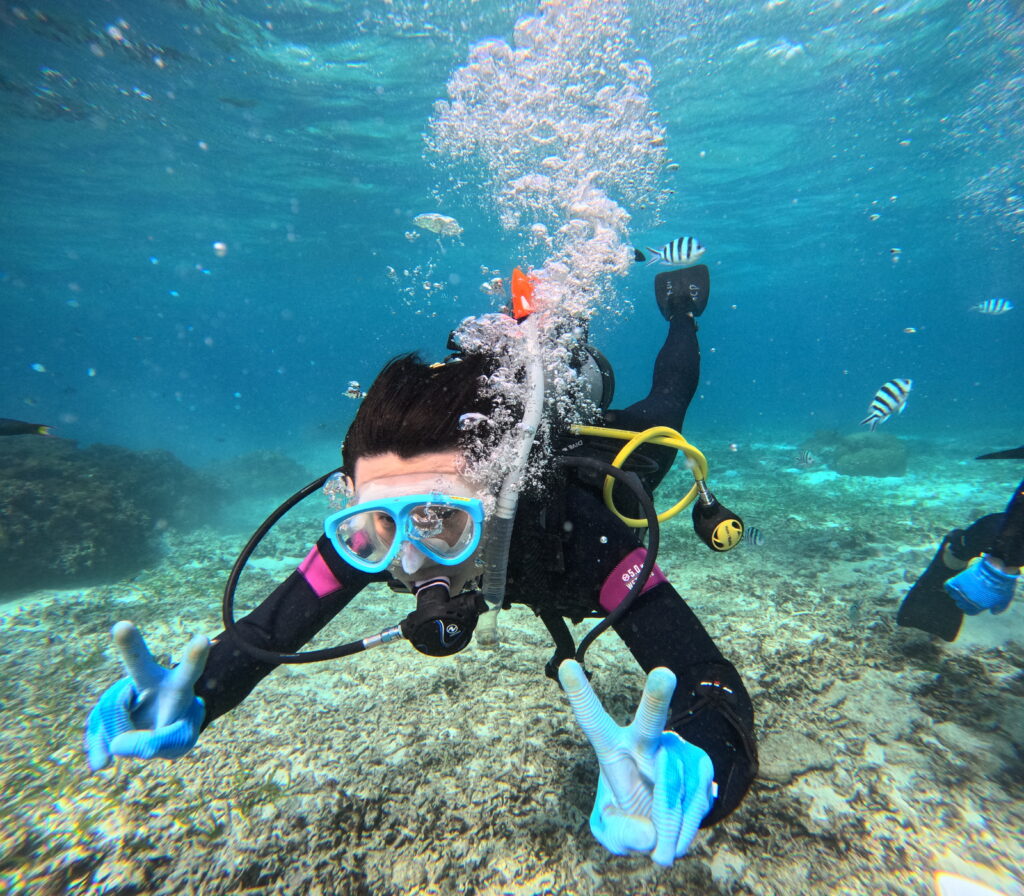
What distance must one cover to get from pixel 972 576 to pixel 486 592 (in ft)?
10.6

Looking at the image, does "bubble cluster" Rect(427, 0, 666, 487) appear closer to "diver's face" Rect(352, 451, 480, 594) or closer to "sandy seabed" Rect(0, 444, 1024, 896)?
"diver's face" Rect(352, 451, 480, 594)

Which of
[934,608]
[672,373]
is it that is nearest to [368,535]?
Answer: [672,373]

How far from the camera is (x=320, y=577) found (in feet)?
8.25

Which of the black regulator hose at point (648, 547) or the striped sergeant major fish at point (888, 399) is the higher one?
the striped sergeant major fish at point (888, 399)

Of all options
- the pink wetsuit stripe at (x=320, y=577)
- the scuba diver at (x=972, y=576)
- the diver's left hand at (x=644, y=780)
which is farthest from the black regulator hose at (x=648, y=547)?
the scuba diver at (x=972, y=576)

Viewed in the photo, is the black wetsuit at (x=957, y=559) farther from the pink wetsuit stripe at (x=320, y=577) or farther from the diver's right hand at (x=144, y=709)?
the diver's right hand at (x=144, y=709)

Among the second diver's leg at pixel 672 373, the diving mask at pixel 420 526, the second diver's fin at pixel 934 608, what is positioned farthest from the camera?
the second diver's leg at pixel 672 373

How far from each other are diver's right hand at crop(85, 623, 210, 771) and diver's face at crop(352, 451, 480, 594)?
81 cm

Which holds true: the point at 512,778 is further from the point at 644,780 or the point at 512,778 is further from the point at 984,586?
the point at 984,586

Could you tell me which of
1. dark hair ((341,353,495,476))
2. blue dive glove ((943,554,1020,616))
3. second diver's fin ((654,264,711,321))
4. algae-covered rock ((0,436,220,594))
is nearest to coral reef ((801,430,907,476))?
second diver's fin ((654,264,711,321))

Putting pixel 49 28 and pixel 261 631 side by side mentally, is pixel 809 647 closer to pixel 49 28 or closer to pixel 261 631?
pixel 261 631

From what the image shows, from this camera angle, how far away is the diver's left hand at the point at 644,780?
127 cm

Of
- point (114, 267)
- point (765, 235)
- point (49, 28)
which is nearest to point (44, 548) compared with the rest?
point (49, 28)

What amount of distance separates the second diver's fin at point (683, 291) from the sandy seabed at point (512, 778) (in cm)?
327
